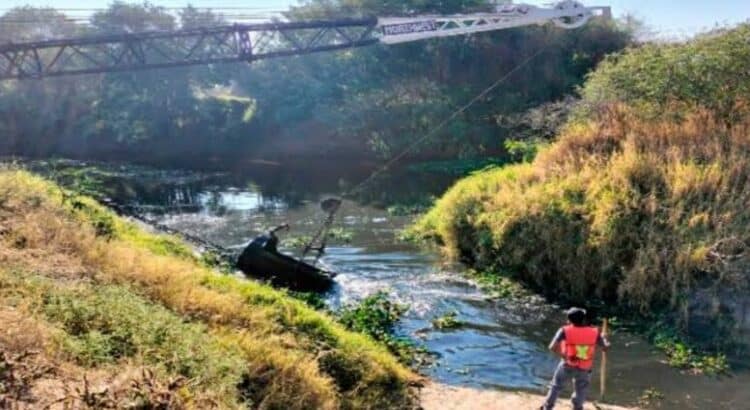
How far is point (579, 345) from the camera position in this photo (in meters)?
9.11

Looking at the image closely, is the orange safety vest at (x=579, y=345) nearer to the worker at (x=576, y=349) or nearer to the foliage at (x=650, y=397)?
the worker at (x=576, y=349)

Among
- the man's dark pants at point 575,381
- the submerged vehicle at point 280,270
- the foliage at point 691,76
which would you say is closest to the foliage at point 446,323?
the submerged vehicle at point 280,270

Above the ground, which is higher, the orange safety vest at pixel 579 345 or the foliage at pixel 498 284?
the orange safety vest at pixel 579 345

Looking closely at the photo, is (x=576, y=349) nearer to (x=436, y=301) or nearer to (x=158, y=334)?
(x=158, y=334)

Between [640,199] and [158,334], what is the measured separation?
1168cm

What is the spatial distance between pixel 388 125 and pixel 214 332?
3904 centimetres

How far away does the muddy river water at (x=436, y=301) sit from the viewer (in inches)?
438

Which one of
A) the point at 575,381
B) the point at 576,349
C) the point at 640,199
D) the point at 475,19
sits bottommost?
the point at 575,381

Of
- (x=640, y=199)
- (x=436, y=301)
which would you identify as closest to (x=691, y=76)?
(x=640, y=199)

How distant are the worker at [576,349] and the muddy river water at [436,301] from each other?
166 centimetres

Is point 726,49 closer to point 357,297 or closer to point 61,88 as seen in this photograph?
point 357,297

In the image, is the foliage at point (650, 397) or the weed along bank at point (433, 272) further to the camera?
the foliage at point (650, 397)

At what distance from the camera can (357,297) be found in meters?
16.1

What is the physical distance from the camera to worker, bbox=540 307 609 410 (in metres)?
9.09
